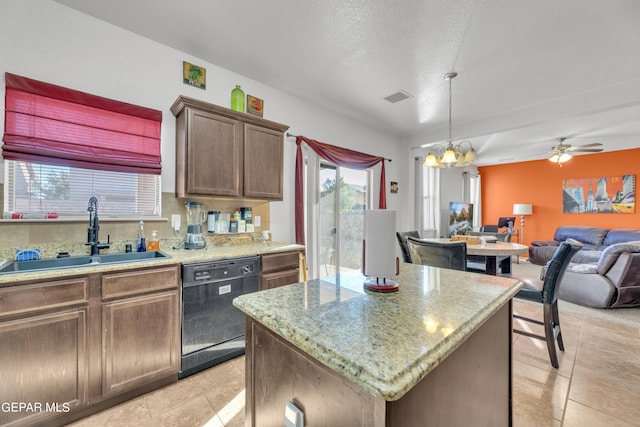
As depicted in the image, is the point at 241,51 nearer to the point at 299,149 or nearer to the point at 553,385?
the point at 299,149

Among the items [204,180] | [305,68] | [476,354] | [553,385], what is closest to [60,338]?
[204,180]

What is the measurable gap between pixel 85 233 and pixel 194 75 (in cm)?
172

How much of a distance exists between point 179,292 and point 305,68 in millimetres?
2437

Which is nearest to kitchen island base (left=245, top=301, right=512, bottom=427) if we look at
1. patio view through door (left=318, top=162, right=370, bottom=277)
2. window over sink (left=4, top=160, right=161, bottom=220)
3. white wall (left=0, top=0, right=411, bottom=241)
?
window over sink (left=4, top=160, right=161, bottom=220)

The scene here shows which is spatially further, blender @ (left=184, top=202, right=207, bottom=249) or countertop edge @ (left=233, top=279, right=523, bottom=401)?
blender @ (left=184, top=202, right=207, bottom=249)

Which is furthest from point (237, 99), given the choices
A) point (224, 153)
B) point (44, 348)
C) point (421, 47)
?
point (44, 348)

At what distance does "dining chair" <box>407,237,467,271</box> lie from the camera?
245 centimetres

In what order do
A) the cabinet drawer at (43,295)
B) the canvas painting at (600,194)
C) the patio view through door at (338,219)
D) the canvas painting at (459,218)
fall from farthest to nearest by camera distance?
the canvas painting at (459,218) → the canvas painting at (600,194) → the patio view through door at (338,219) → the cabinet drawer at (43,295)

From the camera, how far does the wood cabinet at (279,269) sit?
7.84 feet

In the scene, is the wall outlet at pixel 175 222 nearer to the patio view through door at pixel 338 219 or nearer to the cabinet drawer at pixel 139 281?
the cabinet drawer at pixel 139 281

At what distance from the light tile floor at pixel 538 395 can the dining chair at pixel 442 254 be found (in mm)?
925

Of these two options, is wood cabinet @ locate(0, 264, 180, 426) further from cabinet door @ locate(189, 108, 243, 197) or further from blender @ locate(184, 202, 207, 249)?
cabinet door @ locate(189, 108, 243, 197)

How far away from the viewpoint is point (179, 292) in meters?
1.93

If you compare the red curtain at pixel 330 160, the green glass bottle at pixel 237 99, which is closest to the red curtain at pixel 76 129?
the green glass bottle at pixel 237 99
